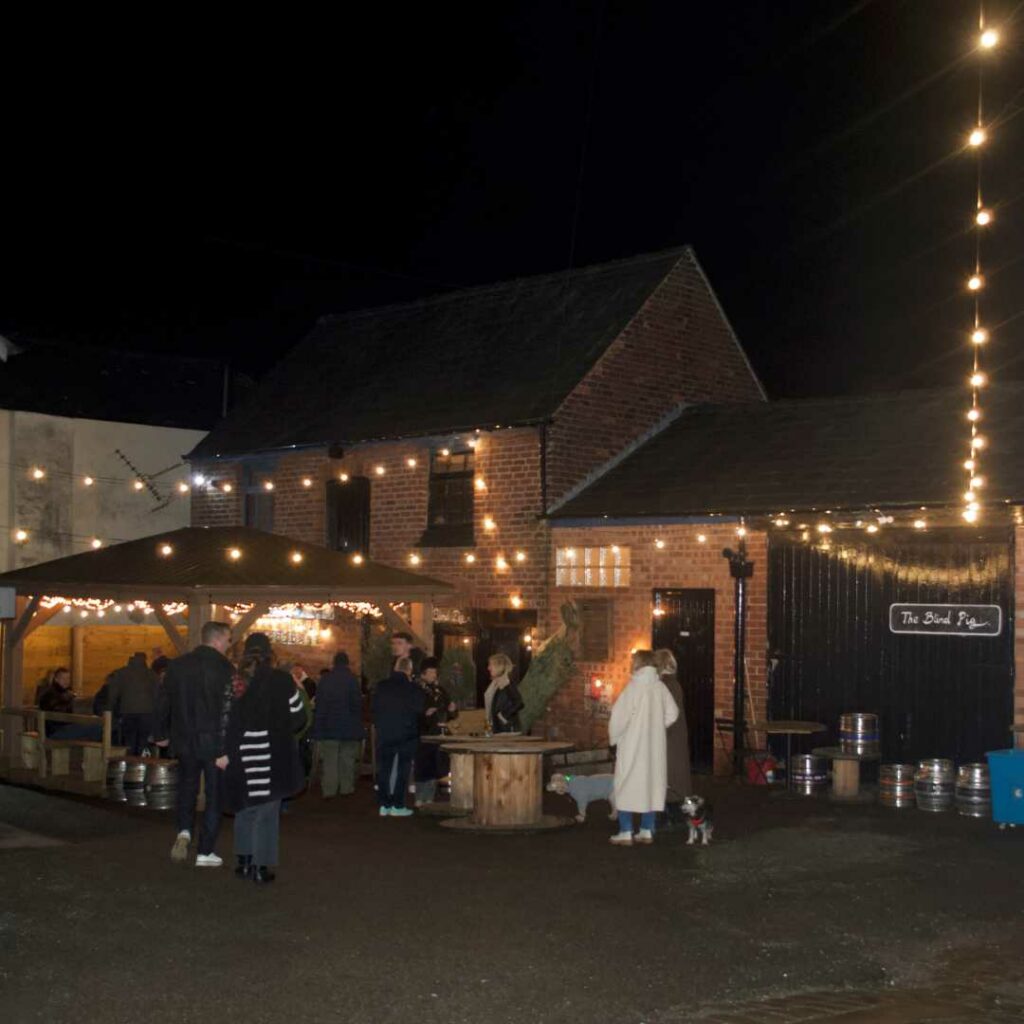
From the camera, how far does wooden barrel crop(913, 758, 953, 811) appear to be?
14.8 meters

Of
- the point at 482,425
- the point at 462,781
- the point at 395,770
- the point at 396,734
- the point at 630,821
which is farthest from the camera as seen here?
the point at 482,425

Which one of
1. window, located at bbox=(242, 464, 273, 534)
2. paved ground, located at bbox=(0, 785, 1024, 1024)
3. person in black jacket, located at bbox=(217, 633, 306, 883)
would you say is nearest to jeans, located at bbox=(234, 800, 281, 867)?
person in black jacket, located at bbox=(217, 633, 306, 883)

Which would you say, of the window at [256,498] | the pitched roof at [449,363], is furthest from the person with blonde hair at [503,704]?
the window at [256,498]

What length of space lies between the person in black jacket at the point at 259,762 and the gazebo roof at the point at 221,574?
559 centimetres

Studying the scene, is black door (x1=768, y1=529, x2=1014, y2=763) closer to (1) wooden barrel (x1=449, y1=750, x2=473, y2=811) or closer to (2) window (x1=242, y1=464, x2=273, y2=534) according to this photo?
(1) wooden barrel (x1=449, y1=750, x2=473, y2=811)

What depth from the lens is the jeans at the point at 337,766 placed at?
15.7m

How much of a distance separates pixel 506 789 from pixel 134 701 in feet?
18.3

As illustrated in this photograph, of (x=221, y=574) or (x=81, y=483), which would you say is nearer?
(x=221, y=574)

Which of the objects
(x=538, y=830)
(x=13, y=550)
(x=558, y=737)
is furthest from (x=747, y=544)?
(x=13, y=550)

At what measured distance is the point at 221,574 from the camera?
16297 millimetres

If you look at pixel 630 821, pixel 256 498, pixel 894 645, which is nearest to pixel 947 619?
pixel 894 645

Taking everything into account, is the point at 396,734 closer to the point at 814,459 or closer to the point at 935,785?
the point at 935,785

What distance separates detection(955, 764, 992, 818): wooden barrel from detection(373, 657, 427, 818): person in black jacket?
17.7 ft

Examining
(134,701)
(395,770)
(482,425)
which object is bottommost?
(395,770)
